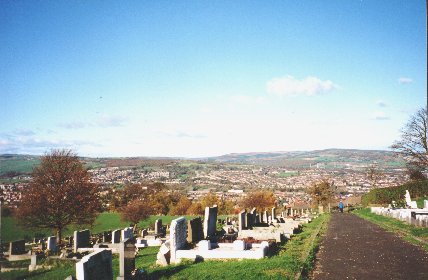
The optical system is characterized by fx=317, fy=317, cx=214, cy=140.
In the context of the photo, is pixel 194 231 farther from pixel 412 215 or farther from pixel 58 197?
pixel 58 197

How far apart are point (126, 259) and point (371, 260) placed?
28.4 ft

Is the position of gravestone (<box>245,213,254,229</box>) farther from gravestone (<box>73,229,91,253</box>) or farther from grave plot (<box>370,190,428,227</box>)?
gravestone (<box>73,229,91,253</box>)

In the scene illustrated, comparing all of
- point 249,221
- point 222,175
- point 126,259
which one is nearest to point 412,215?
point 249,221

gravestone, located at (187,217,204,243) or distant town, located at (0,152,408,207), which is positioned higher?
gravestone, located at (187,217,204,243)

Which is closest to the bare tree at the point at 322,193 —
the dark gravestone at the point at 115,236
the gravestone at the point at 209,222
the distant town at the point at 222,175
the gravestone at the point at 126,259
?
the distant town at the point at 222,175

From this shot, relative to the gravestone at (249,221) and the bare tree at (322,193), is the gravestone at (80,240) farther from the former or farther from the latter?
the bare tree at (322,193)

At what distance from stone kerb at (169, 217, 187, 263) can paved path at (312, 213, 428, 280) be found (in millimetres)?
5735

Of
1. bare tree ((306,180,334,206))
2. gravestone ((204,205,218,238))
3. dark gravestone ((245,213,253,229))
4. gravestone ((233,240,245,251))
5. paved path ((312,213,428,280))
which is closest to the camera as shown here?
paved path ((312,213,428,280))

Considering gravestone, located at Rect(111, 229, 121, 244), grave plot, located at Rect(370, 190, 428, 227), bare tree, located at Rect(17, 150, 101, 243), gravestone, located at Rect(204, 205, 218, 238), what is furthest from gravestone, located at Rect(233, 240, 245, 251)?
bare tree, located at Rect(17, 150, 101, 243)

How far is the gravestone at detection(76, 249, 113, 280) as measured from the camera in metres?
7.88

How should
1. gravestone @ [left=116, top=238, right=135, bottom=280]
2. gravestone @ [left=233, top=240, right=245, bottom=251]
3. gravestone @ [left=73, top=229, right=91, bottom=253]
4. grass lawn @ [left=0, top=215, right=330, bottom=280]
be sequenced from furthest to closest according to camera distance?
gravestone @ [left=73, top=229, right=91, bottom=253] → gravestone @ [left=233, top=240, right=245, bottom=251] → gravestone @ [left=116, top=238, right=135, bottom=280] → grass lawn @ [left=0, top=215, right=330, bottom=280]

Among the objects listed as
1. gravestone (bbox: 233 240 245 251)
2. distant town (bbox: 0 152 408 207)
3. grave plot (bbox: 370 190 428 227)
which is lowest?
distant town (bbox: 0 152 408 207)

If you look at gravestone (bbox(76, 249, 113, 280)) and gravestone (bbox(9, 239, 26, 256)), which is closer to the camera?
gravestone (bbox(76, 249, 113, 280))

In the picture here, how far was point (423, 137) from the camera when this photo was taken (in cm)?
3800
